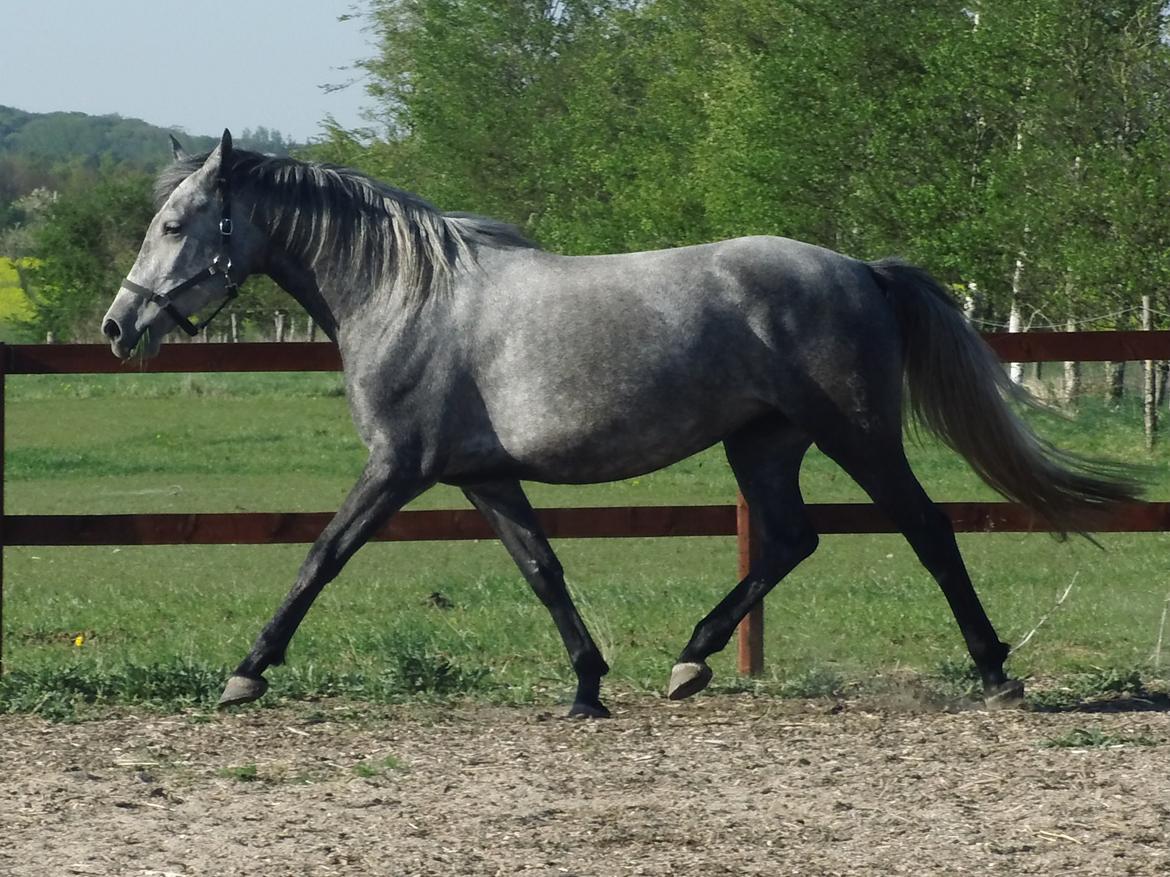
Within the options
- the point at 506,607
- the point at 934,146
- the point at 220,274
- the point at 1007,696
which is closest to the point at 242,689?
the point at 220,274

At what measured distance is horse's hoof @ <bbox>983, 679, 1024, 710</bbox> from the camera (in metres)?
5.59

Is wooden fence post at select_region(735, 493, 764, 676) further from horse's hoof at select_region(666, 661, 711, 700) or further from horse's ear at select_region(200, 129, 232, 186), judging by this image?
horse's ear at select_region(200, 129, 232, 186)

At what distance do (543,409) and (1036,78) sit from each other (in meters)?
19.1

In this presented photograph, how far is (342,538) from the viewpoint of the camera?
217 inches

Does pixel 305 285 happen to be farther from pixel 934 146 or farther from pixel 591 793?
pixel 934 146

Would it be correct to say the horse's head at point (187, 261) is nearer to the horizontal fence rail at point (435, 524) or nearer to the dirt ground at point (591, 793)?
the horizontal fence rail at point (435, 524)

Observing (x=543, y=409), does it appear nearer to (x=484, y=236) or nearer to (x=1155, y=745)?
(x=484, y=236)

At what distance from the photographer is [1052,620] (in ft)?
25.4

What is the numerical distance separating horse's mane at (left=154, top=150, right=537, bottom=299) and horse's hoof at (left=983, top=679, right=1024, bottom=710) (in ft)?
7.34

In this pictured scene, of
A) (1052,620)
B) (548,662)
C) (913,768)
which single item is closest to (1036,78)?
(1052,620)

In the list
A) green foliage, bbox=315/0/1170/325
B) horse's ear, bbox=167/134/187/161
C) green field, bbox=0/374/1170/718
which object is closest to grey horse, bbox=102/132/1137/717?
horse's ear, bbox=167/134/187/161

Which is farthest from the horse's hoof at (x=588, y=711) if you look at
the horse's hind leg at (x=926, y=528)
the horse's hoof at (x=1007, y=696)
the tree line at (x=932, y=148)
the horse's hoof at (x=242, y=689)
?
the tree line at (x=932, y=148)

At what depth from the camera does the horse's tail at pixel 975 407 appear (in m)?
5.75

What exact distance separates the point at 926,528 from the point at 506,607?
132 inches
